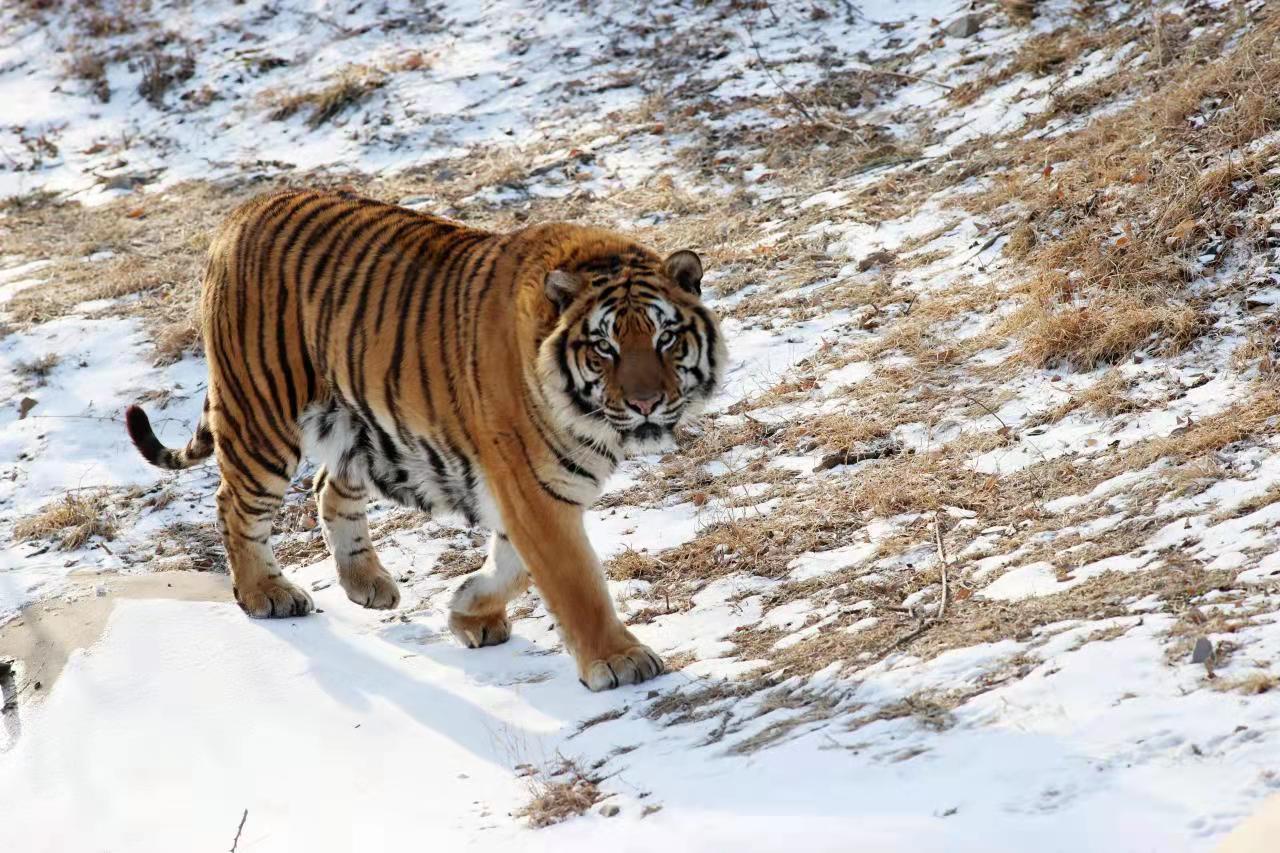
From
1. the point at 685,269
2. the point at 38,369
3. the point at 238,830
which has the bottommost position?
the point at 238,830

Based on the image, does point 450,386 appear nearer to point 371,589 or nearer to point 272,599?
point 371,589

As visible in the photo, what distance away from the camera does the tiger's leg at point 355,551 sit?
209 inches

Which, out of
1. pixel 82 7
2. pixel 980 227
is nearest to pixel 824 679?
pixel 980 227

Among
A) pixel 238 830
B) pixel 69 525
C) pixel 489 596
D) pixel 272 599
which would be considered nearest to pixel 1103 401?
pixel 489 596

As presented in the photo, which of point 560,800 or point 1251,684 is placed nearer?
point 1251,684

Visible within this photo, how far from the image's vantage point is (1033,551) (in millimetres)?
4270

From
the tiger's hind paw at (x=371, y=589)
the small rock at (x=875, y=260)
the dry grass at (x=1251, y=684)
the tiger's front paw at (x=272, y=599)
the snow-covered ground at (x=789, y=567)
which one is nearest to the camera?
the dry grass at (x=1251, y=684)

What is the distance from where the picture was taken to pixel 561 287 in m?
4.27

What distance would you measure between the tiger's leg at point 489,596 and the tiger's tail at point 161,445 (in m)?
1.41

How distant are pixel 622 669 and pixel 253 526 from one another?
6.08ft

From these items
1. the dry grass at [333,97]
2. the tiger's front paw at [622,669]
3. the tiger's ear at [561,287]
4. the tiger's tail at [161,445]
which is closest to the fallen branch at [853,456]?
the tiger's front paw at [622,669]

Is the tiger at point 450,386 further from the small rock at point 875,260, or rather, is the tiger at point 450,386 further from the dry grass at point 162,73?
the dry grass at point 162,73

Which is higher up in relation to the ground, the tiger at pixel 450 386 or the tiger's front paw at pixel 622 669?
the tiger at pixel 450 386

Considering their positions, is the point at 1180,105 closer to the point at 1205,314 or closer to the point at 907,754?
the point at 1205,314
